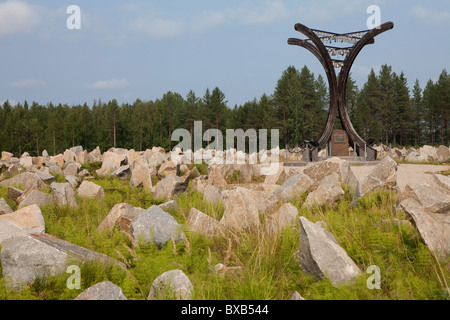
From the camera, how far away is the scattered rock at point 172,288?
2738 mm

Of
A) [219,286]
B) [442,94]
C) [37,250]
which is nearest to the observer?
[219,286]

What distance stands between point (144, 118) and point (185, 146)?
39.2 feet

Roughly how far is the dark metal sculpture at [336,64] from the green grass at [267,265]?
14122 millimetres

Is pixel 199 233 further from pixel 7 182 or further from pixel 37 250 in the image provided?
pixel 7 182

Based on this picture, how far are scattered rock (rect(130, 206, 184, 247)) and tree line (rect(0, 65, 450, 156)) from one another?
4208 centimetres

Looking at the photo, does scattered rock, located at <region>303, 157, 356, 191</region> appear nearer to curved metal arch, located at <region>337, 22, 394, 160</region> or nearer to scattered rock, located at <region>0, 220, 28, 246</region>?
scattered rock, located at <region>0, 220, 28, 246</region>

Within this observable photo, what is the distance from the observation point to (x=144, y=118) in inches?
2323

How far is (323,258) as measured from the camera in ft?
10.2

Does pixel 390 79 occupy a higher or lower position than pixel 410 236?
higher

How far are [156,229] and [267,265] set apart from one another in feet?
4.31

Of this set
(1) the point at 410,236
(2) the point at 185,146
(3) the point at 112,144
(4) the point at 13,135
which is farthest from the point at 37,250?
(4) the point at 13,135

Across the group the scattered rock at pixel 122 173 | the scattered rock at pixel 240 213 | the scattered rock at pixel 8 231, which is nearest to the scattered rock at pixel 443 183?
the scattered rock at pixel 240 213
